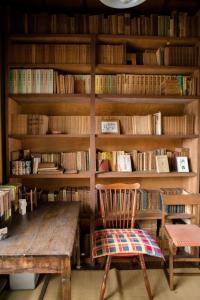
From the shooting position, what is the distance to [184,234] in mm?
1916

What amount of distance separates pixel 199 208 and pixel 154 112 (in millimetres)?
1144

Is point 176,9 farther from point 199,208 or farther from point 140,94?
point 199,208

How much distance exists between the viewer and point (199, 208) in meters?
2.19

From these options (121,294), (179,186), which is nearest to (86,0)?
(179,186)

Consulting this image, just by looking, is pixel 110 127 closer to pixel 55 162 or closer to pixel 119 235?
pixel 55 162

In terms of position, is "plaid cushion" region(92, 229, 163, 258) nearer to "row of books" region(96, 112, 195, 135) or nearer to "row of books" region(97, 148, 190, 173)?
"row of books" region(97, 148, 190, 173)

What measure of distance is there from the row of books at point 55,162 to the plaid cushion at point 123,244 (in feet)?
2.37

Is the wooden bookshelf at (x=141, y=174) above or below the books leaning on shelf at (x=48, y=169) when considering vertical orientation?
below

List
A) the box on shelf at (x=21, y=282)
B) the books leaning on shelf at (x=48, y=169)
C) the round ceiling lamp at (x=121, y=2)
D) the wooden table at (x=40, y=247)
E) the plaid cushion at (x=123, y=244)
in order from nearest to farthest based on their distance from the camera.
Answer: the wooden table at (x=40, y=247), the round ceiling lamp at (x=121, y=2), the plaid cushion at (x=123, y=244), the box on shelf at (x=21, y=282), the books leaning on shelf at (x=48, y=169)

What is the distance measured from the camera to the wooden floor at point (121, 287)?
183 cm

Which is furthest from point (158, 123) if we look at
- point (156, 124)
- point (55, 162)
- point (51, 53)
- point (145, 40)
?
point (51, 53)

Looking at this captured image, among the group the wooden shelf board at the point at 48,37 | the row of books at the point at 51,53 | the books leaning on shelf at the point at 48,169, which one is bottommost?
the books leaning on shelf at the point at 48,169

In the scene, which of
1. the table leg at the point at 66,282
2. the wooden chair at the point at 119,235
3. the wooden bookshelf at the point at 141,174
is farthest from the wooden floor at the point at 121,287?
the wooden bookshelf at the point at 141,174

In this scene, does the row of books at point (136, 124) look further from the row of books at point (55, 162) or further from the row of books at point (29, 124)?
the row of books at point (55, 162)
